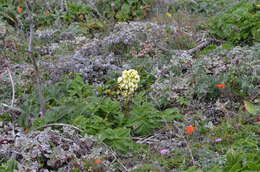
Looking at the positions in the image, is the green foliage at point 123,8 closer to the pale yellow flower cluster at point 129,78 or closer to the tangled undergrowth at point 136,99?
the tangled undergrowth at point 136,99

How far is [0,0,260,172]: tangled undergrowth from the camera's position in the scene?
3502mm

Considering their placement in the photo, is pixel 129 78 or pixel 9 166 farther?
pixel 129 78

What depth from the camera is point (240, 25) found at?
20.9 ft

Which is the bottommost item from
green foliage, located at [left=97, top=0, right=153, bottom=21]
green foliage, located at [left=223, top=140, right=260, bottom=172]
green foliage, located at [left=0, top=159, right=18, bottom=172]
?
green foliage, located at [left=0, top=159, right=18, bottom=172]

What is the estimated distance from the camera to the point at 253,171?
2816 mm

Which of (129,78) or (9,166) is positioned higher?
(129,78)

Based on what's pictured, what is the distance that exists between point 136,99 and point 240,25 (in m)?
2.61

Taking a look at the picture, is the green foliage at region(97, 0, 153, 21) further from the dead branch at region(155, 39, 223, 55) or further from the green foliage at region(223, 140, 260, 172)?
the green foliage at region(223, 140, 260, 172)

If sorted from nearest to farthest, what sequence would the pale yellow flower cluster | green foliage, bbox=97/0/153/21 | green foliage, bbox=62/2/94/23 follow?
1. the pale yellow flower cluster
2. green foliage, bbox=62/2/94/23
3. green foliage, bbox=97/0/153/21

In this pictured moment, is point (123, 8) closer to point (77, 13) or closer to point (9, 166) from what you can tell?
point (77, 13)

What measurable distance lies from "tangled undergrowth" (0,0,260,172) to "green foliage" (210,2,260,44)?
0.02 meters

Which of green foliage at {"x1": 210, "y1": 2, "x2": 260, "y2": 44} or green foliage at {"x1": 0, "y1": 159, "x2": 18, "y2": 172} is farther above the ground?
green foliage at {"x1": 210, "y1": 2, "x2": 260, "y2": 44}

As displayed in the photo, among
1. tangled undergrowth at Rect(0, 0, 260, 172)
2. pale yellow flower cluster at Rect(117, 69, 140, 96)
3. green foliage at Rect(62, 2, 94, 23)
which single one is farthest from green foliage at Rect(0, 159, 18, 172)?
green foliage at Rect(62, 2, 94, 23)

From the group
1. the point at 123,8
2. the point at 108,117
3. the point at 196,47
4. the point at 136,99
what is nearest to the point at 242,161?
the point at 108,117
